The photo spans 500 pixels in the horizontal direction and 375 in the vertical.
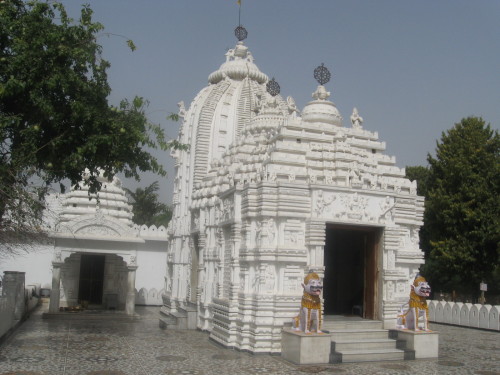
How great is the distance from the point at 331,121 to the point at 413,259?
4868 millimetres

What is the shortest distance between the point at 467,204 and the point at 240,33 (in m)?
13.1

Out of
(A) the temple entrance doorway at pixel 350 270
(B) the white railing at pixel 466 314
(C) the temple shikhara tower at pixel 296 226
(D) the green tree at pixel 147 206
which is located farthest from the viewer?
(D) the green tree at pixel 147 206

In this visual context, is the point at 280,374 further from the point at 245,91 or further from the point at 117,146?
the point at 245,91

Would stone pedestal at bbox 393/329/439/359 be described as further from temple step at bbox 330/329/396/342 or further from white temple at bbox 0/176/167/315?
white temple at bbox 0/176/167/315

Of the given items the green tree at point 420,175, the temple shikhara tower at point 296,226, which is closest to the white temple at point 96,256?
the temple shikhara tower at point 296,226

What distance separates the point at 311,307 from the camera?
12109mm

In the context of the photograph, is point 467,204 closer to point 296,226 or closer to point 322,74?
point 322,74

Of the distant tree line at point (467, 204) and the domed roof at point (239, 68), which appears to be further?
the domed roof at point (239, 68)

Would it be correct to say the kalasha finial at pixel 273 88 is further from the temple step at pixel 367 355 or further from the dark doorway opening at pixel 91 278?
the dark doorway opening at pixel 91 278

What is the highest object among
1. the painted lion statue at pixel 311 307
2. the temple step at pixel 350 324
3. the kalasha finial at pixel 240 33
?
the kalasha finial at pixel 240 33

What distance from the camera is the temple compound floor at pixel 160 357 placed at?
11062 mm

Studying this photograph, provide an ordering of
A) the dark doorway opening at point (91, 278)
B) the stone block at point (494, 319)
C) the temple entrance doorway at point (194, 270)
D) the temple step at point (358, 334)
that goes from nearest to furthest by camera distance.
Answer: the temple step at point (358, 334) < the temple entrance doorway at point (194, 270) < the stone block at point (494, 319) < the dark doorway opening at point (91, 278)

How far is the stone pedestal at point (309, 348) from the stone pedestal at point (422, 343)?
2.36 meters

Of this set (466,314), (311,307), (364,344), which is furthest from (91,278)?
(466,314)
